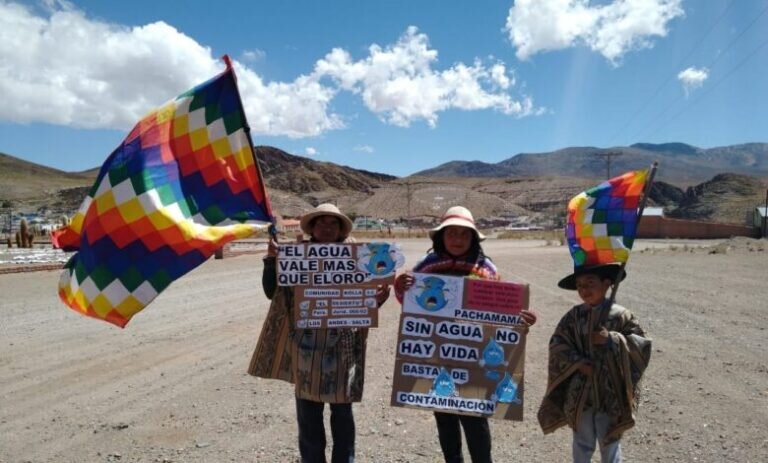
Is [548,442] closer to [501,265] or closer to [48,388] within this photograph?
[48,388]

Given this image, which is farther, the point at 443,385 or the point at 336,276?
the point at 336,276

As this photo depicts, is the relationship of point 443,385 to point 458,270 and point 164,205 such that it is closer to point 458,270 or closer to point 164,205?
point 458,270

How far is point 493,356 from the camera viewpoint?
3.67m

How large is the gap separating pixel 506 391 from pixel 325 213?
1.73m

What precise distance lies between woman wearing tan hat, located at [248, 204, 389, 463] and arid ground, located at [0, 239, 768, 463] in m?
1.07

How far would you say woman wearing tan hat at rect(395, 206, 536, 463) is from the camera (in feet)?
12.0

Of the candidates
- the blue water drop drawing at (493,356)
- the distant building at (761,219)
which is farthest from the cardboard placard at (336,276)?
the distant building at (761,219)

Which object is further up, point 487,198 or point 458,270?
point 487,198

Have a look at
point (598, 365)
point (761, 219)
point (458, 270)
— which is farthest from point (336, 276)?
point (761, 219)

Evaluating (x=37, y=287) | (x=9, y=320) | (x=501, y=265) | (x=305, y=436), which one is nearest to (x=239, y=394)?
(x=305, y=436)

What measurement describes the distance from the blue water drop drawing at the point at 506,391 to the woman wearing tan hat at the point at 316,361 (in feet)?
3.00

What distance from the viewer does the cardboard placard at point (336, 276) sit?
384 cm

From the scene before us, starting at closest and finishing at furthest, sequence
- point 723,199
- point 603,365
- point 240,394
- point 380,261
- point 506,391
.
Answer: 1. point 603,365
2. point 506,391
3. point 380,261
4. point 240,394
5. point 723,199

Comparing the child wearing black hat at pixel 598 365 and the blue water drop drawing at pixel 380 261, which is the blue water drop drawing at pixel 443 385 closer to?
the child wearing black hat at pixel 598 365
